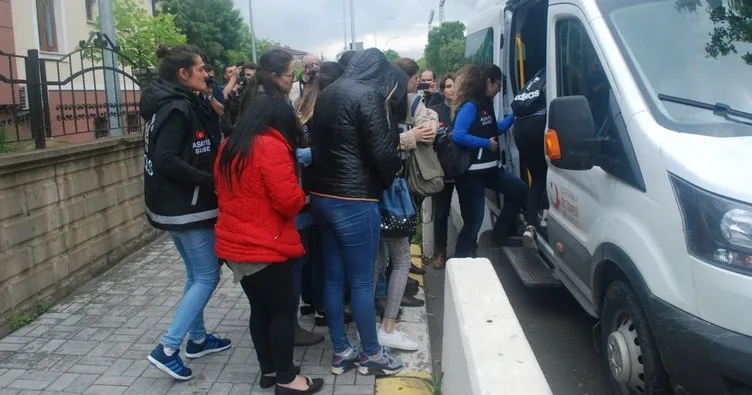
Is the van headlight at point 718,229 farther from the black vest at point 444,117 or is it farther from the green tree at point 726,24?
the black vest at point 444,117

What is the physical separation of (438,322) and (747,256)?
3.01 metres

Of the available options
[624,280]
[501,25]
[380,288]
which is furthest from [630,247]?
[501,25]

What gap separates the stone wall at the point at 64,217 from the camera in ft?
15.3

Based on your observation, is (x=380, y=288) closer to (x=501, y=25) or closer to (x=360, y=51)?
(x=360, y=51)

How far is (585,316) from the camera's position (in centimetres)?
527

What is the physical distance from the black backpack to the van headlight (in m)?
2.60

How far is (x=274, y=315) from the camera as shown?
3561 millimetres

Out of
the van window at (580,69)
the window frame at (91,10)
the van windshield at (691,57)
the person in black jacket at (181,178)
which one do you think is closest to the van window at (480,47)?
the van window at (580,69)

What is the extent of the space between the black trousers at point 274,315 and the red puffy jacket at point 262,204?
0.38ft

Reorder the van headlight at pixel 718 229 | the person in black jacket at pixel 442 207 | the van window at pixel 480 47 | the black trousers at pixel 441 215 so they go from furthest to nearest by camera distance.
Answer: the van window at pixel 480 47 → the black trousers at pixel 441 215 → the person in black jacket at pixel 442 207 → the van headlight at pixel 718 229

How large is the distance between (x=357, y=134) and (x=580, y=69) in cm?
150

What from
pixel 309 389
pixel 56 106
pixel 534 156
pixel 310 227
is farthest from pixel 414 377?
pixel 56 106

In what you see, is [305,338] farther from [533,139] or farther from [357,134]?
[533,139]

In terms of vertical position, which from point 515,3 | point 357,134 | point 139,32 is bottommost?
point 357,134
